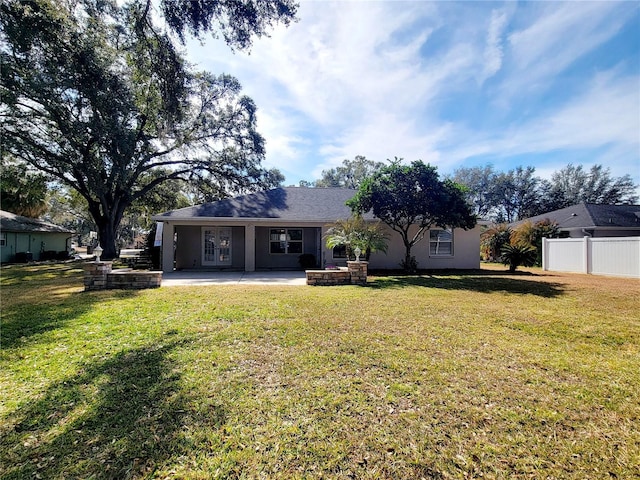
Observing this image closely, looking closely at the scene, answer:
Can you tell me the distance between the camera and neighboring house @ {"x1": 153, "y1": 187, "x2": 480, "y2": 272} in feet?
48.7

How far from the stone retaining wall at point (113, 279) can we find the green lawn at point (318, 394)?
113 inches

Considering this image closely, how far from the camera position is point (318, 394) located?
10.4 feet

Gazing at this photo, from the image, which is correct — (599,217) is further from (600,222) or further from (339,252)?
(339,252)

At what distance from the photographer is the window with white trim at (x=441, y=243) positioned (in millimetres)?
15859

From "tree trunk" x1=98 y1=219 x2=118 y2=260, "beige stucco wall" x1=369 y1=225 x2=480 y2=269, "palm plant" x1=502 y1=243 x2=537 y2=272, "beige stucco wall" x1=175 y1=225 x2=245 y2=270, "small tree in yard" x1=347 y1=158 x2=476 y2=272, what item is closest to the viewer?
"small tree in yard" x1=347 y1=158 x2=476 y2=272

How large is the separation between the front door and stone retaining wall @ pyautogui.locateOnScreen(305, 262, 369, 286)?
7129 mm

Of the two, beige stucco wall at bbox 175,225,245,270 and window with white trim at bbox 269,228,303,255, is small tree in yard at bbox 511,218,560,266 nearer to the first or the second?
window with white trim at bbox 269,228,303,255

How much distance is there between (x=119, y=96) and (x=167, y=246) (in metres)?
7.55

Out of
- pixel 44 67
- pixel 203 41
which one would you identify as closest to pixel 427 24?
A: pixel 203 41

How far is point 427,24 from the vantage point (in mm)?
8602

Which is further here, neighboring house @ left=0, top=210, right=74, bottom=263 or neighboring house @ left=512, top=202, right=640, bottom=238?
neighboring house @ left=0, top=210, right=74, bottom=263

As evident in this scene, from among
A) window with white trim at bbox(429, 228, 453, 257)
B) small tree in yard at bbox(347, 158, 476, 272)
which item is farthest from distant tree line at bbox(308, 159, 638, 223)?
small tree in yard at bbox(347, 158, 476, 272)

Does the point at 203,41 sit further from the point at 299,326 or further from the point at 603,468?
the point at 603,468

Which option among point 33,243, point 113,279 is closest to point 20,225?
point 33,243
